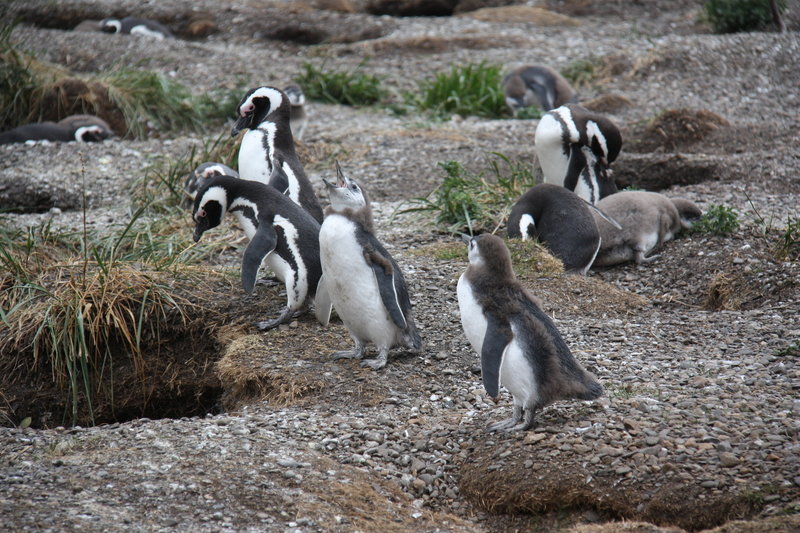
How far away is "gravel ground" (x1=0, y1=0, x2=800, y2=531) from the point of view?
315cm

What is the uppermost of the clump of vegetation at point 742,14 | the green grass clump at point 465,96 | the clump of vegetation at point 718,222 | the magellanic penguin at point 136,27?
the clump of vegetation at point 742,14

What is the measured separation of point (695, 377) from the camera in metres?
4.07

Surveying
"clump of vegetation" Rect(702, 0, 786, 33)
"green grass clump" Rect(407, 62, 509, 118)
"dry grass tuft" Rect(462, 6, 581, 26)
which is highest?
"clump of vegetation" Rect(702, 0, 786, 33)

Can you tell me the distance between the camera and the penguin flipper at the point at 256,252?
15.2 ft

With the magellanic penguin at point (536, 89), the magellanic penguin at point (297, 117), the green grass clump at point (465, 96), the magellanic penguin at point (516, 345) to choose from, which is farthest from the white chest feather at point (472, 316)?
the magellanic penguin at point (536, 89)

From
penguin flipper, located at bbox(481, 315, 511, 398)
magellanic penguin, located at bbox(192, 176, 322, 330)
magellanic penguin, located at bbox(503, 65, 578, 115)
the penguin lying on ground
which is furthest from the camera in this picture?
magellanic penguin, located at bbox(503, 65, 578, 115)

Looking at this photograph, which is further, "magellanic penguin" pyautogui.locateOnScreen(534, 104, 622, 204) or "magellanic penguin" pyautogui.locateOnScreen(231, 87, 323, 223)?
"magellanic penguin" pyautogui.locateOnScreen(534, 104, 622, 204)

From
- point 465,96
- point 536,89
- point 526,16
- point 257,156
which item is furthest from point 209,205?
point 526,16

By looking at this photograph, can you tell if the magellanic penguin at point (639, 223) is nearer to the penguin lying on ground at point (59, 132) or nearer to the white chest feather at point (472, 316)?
the white chest feather at point (472, 316)

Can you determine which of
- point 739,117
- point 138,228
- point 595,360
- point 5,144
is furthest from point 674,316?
point 5,144

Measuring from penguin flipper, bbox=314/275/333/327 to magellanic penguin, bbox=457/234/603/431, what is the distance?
1.24 m

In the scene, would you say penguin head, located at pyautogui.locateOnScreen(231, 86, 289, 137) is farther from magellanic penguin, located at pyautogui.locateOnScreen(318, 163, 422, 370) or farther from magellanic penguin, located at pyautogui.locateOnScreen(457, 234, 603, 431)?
magellanic penguin, located at pyautogui.locateOnScreen(457, 234, 603, 431)

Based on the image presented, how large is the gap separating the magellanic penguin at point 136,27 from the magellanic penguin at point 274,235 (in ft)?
27.7

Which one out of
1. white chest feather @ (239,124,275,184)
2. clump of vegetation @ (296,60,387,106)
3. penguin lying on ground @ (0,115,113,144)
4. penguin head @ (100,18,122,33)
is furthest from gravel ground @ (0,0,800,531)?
penguin head @ (100,18,122,33)
